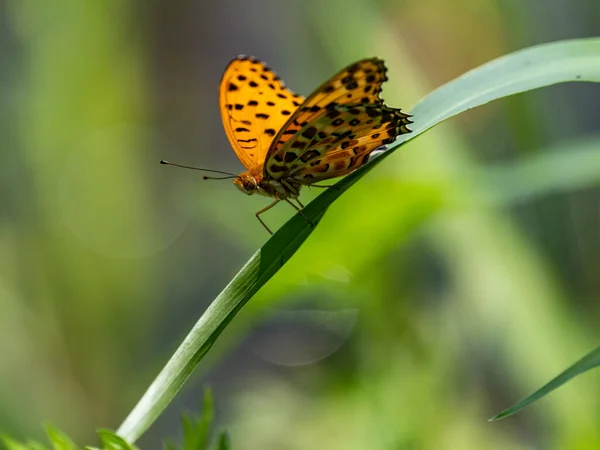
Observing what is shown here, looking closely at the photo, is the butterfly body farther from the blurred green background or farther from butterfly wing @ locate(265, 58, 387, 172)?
the blurred green background

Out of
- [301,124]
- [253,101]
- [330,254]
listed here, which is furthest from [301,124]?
[330,254]

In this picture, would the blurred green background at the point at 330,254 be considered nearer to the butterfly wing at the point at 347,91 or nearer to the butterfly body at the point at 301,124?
the butterfly body at the point at 301,124

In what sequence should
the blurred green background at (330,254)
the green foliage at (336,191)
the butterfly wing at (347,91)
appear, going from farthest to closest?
the blurred green background at (330,254)
the butterfly wing at (347,91)
the green foliage at (336,191)

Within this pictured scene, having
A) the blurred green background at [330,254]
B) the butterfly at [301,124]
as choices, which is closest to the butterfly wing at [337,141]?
the butterfly at [301,124]

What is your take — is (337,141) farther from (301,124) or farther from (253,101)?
(253,101)

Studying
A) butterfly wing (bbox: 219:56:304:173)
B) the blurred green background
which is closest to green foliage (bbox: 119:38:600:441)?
butterfly wing (bbox: 219:56:304:173)
